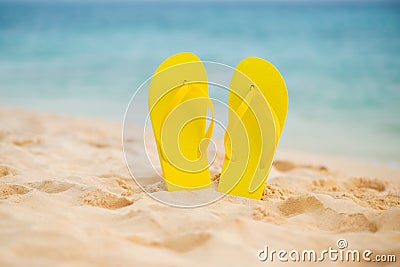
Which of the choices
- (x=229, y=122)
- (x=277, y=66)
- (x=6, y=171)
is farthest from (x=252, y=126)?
(x=277, y=66)

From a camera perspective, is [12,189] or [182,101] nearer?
[12,189]

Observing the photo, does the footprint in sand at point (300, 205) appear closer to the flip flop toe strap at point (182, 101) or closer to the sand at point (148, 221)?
the sand at point (148, 221)

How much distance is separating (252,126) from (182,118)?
13.3 inches

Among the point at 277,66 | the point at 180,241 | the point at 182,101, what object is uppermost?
the point at 277,66

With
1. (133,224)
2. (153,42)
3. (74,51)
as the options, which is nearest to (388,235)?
(133,224)

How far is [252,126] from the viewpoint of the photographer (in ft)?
6.03

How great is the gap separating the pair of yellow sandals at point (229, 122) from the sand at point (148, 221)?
13 centimetres

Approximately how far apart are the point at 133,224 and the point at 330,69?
20.3ft

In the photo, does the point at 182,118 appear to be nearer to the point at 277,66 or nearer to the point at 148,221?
the point at 148,221

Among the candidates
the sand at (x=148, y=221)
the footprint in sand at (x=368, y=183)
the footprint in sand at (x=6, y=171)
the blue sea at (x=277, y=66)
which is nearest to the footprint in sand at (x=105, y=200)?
the sand at (x=148, y=221)

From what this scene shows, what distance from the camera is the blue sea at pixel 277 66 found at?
4.00 meters

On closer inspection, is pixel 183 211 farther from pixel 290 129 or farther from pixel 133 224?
pixel 290 129

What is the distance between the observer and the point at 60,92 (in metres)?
5.75

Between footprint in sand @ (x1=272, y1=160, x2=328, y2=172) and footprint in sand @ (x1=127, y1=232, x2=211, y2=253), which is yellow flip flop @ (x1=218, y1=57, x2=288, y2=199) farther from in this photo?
footprint in sand @ (x1=272, y1=160, x2=328, y2=172)
